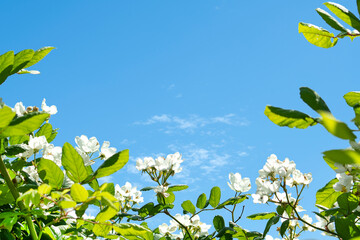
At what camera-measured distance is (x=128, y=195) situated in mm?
2338

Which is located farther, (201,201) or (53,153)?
(201,201)

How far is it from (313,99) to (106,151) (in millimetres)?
1096

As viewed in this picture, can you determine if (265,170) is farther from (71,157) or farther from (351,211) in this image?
(71,157)

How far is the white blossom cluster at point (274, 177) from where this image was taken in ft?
5.49

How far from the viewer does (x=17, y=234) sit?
1.60 m

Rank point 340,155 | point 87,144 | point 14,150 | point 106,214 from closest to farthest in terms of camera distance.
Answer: point 340,155, point 106,214, point 14,150, point 87,144

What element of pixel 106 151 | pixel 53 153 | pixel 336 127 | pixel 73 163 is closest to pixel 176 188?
pixel 106 151

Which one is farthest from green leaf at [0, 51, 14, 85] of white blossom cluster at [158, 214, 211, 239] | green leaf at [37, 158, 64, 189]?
white blossom cluster at [158, 214, 211, 239]

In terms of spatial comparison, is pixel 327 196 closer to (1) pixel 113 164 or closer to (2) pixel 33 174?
(1) pixel 113 164

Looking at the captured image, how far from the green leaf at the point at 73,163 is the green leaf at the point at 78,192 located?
224 millimetres

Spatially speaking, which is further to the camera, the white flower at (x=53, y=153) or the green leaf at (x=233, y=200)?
the green leaf at (x=233, y=200)

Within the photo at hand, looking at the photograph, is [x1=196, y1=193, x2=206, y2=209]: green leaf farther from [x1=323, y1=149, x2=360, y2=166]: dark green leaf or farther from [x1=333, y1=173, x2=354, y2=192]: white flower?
[x1=323, y1=149, x2=360, y2=166]: dark green leaf

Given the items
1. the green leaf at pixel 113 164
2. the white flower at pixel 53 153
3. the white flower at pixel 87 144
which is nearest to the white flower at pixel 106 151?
the white flower at pixel 87 144

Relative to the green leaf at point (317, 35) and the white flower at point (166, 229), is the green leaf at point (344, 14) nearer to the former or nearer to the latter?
the green leaf at point (317, 35)
